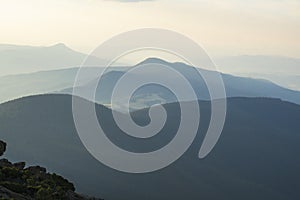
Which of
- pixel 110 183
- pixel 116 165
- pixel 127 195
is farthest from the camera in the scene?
pixel 116 165

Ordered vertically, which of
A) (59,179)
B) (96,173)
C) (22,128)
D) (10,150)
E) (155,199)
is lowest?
(59,179)

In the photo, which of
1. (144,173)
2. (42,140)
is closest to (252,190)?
(144,173)

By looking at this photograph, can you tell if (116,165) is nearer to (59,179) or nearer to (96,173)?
(96,173)

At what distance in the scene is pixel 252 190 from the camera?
650 ft

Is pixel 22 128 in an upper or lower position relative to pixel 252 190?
upper

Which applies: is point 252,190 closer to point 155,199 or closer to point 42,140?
point 155,199

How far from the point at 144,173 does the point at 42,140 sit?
45.1 m

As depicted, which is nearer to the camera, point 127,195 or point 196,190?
point 127,195

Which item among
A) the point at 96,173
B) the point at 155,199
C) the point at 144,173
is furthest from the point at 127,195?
the point at 144,173

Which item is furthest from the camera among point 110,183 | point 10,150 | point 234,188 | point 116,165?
point 234,188

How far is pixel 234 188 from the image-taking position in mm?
194500

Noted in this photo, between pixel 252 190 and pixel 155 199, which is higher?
pixel 252 190

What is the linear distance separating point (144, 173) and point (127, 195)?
38179 mm

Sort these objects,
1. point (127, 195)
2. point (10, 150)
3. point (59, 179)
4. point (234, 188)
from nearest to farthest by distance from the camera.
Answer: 1. point (59, 179)
2. point (127, 195)
3. point (10, 150)
4. point (234, 188)
